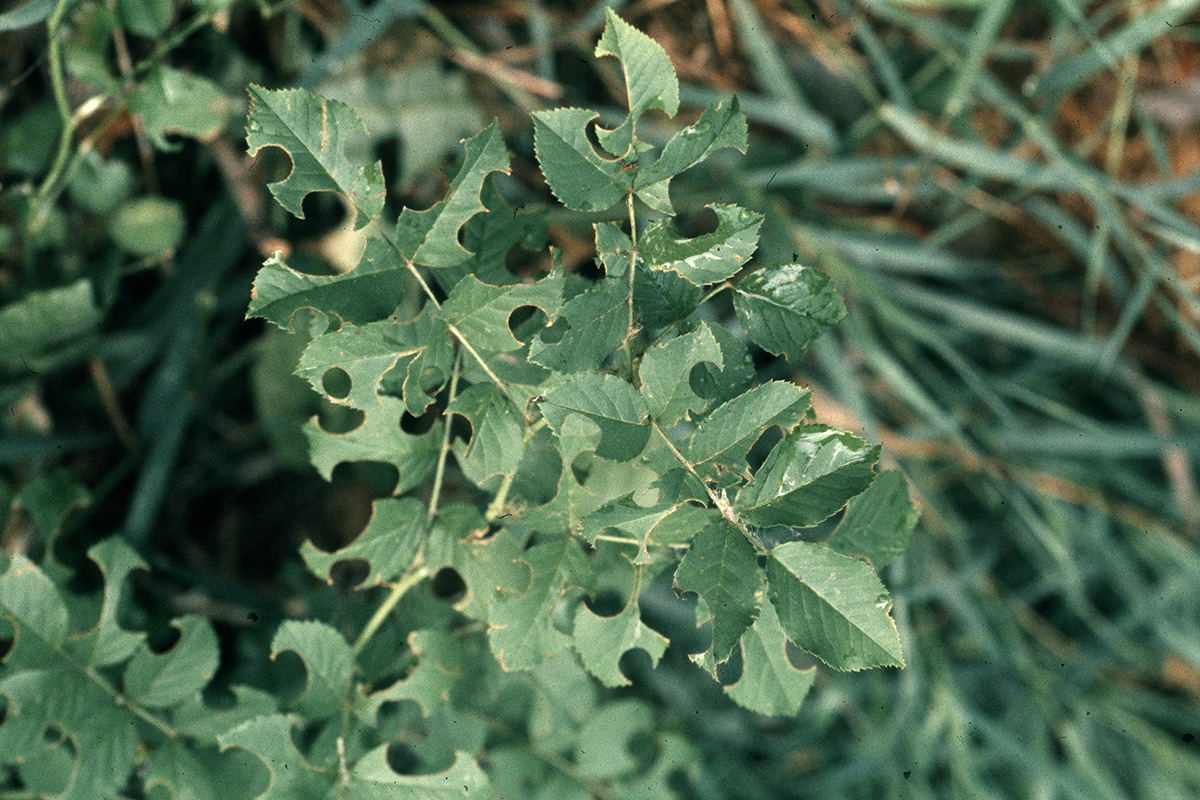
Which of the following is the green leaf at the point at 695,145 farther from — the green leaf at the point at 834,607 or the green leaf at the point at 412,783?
the green leaf at the point at 412,783

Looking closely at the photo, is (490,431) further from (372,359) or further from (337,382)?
(337,382)

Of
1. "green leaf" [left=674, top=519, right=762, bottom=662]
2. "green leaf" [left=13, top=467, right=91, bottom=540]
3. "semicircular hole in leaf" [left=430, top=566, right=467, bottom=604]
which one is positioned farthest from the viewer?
"semicircular hole in leaf" [left=430, top=566, right=467, bottom=604]

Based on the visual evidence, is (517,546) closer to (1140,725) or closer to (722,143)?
(722,143)

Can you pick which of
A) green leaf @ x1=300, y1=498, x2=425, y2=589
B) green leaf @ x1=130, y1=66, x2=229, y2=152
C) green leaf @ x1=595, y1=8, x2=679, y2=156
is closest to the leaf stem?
green leaf @ x1=300, y1=498, x2=425, y2=589

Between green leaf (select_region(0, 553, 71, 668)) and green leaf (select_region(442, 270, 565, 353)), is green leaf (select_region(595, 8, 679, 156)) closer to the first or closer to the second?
green leaf (select_region(442, 270, 565, 353))

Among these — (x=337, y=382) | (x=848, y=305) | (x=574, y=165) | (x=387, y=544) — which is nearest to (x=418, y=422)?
(x=337, y=382)

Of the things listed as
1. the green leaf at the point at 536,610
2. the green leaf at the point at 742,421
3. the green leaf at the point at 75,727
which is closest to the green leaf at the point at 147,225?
the green leaf at the point at 75,727

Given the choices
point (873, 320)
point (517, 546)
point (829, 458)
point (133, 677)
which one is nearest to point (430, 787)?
point (517, 546)
